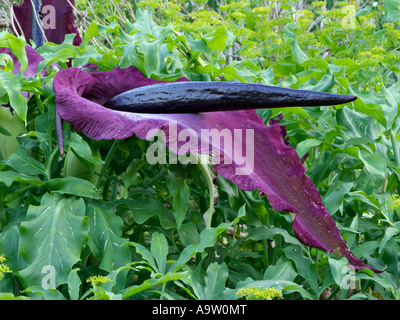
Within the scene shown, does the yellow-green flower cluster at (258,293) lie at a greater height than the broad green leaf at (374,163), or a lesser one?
lesser

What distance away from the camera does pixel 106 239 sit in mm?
984

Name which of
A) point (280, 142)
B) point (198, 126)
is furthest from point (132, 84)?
point (280, 142)

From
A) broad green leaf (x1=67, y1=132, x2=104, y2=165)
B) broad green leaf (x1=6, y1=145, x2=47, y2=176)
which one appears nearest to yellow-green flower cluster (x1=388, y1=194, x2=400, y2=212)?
broad green leaf (x1=67, y1=132, x2=104, y2=165)

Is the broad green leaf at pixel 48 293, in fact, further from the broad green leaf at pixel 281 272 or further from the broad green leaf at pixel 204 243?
the broad green leaf at pixel 281 272

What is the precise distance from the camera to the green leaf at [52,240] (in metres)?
0.89

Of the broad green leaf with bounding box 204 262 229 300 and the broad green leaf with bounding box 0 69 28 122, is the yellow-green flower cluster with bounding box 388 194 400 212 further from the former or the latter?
the broad green leaf with bounding box 0 69 28 122

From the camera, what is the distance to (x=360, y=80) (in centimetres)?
146

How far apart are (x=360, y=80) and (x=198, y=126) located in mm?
659

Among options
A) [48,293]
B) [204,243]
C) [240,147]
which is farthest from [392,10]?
[48,293]

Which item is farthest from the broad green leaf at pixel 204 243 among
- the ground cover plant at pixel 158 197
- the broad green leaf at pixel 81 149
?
the broad green leaf at pixel 81 149

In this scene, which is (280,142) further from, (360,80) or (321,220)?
(360,80)

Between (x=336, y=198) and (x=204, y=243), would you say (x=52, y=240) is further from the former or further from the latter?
(x=336, y=198)

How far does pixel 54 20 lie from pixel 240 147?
80 centimetres

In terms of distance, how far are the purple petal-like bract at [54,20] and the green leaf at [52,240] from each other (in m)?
0.67
